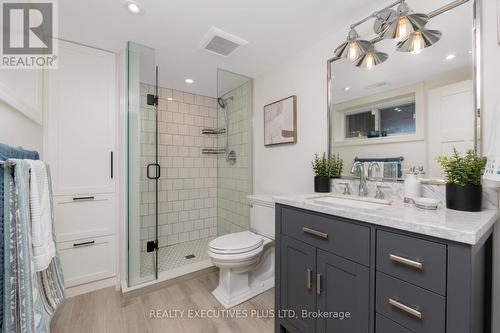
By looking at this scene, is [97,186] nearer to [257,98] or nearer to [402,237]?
[257,98]

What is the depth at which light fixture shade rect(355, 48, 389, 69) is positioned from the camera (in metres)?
1.44

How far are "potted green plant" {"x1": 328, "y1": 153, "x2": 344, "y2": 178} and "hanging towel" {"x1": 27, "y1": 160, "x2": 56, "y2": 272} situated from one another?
1.84 metres

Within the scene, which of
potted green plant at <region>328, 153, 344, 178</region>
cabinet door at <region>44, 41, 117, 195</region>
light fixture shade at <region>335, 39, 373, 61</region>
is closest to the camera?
light fixture shade at <region>335, 39, 373, 61</region>

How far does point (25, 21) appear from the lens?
144 cm

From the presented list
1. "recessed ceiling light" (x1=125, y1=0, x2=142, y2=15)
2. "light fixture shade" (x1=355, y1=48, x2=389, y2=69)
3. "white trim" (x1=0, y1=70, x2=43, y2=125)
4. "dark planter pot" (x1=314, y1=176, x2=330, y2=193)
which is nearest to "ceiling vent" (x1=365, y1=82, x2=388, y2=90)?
"light fixture shade" (x1=355, y1=48, x2=389, y2=69)

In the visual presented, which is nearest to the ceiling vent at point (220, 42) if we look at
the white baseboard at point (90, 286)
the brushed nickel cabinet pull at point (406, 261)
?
the brushed nickel cabinet pull at point (406, 261)

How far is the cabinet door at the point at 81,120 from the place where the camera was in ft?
5.90

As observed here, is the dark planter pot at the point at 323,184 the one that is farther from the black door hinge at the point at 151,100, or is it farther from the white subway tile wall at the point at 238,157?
the black door hinge at the point at 151,100

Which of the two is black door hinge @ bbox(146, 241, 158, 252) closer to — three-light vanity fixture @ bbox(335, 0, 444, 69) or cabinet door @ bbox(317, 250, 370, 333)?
cabinet door @ bbox(317, 250, 370, 333)

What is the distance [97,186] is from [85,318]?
105cm

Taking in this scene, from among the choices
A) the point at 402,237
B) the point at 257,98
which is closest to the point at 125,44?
the point at 257,98

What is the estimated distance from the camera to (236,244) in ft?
5.88

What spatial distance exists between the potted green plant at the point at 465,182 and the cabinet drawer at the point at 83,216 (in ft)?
8.31

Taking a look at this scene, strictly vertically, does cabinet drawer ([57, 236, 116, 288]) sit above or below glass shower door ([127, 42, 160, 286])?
below
